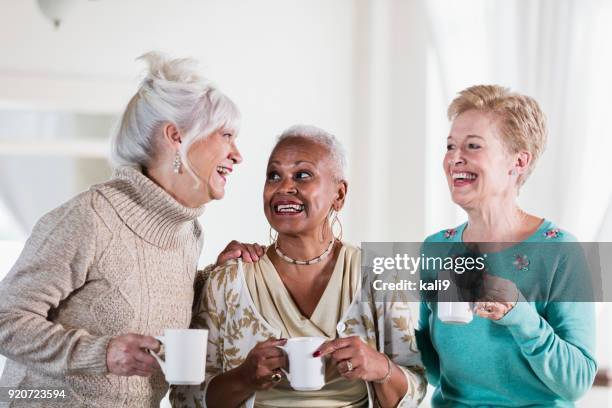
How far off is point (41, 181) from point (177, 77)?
0.46m

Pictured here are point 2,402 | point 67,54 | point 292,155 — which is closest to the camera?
point 2,402

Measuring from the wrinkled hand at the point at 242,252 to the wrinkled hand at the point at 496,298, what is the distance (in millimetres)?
402

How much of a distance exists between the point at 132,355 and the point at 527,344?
64cm

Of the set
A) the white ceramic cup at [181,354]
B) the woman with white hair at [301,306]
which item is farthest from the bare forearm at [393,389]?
the white ceramic cup at [181,354]

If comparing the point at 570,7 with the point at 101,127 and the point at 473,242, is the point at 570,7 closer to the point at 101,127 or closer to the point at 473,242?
the point at 473,242

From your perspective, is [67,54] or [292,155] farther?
[67,54]

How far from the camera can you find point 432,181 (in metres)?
1.66

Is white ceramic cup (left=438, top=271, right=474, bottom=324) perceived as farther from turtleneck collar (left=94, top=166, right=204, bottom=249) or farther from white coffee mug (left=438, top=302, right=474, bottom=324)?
turtleneck collar (left=94, top=166, right=204, bottom=249)

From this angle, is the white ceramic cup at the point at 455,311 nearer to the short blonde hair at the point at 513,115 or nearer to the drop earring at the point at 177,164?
the short blonde hair at the point at 513,115

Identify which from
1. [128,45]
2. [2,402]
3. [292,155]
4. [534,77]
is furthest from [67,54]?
[534,77]

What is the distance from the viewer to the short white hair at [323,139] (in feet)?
4.74

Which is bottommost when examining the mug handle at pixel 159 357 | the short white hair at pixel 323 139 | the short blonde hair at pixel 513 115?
the mug handle at pixel 159 357

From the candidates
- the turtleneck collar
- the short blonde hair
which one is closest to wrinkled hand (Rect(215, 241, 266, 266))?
the turtleneck collar

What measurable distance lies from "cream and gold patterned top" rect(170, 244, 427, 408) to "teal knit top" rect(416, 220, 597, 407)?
7 centimetres
